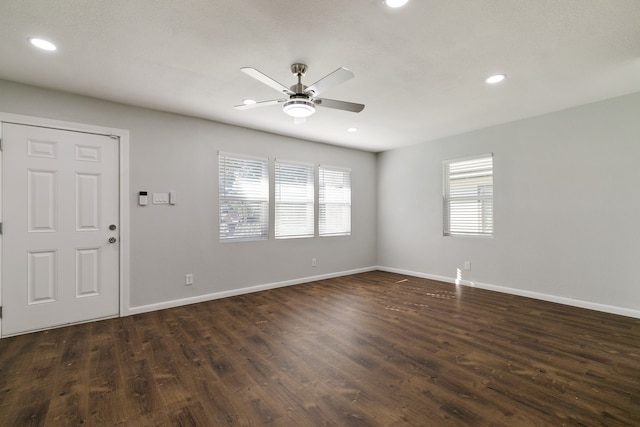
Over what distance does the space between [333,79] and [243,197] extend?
2.74m

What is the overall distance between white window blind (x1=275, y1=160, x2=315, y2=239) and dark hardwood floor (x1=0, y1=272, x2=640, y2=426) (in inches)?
67.3

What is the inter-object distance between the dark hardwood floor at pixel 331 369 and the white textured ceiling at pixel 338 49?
8.48 ft

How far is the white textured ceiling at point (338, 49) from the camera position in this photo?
6.35 ft

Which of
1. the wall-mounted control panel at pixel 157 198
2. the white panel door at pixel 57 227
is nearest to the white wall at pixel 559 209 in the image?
the wall-mounted control panel at pixel 157 198

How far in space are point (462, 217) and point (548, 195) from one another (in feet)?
4.11

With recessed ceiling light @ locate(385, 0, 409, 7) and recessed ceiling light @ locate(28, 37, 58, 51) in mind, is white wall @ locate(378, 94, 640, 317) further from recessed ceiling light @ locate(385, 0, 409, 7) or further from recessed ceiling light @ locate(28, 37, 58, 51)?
recessed ceiling light @ locate(28, 37, 58, 51)

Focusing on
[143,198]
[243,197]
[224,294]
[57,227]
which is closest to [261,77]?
[143,198]

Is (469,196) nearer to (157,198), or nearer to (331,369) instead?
(331,369)

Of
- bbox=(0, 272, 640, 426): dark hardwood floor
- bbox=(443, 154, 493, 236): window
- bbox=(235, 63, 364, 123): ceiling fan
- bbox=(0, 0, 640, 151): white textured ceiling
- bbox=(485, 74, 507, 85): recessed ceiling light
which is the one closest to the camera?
bbox=(0, 272, 640, 426): dark hardwood floor

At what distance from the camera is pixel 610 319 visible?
3277 millimetres

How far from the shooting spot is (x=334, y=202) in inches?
225

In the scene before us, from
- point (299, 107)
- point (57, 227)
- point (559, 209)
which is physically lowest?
point (57, 227)

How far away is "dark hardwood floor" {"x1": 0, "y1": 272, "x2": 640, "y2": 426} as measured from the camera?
5.77 ft

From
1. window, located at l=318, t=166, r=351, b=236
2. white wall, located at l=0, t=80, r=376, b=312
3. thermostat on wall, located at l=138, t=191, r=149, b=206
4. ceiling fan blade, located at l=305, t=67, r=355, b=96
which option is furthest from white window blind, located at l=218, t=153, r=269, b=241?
ceiling fan blade, located at l=305, t=67, r=355, b=96
